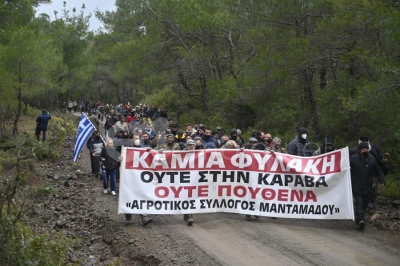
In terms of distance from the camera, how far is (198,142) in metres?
12.8

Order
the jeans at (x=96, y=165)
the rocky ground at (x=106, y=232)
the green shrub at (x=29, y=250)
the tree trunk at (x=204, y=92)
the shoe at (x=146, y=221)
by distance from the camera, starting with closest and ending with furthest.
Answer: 1. the green shrub at (x=29, y=250)
2. the rocky ground at (x=106, y=232)
3. the shoe at (x=146, y=221)
4. the jeans at (x=96, y=165)
5. the tree trunk at (x=204, y=92)

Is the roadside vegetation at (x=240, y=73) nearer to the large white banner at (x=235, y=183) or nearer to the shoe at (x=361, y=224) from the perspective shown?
the large white banner at (x=235, y=183)

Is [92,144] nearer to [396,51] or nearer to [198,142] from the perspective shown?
[198,142]

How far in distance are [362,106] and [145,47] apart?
20725 millimetres

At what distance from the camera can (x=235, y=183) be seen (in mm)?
12148

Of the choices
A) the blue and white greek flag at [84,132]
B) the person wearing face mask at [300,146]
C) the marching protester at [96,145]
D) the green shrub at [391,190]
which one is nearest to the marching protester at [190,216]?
the person wearing face mask at [300,146]

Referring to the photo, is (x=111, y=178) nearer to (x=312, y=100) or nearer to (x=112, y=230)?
(x=112, y=230)

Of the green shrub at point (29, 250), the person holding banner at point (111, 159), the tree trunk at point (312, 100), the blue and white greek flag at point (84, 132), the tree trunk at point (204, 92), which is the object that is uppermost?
the tree trunk at point (204, 92)

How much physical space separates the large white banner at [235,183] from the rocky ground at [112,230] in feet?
2.20

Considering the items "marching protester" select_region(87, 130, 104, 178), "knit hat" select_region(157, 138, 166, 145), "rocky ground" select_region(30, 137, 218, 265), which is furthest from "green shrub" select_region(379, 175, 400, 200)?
"marching protester" select_region(87, 130, 104, 178)

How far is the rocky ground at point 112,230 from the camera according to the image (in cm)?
970

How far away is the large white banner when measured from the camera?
11750 millimetres

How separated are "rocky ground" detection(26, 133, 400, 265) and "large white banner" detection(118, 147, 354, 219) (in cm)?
67

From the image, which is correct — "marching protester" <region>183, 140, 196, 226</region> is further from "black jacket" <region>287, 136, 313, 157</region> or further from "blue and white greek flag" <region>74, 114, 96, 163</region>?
"blue and white greek flag" <region>74, 114, 96, 163</region>
